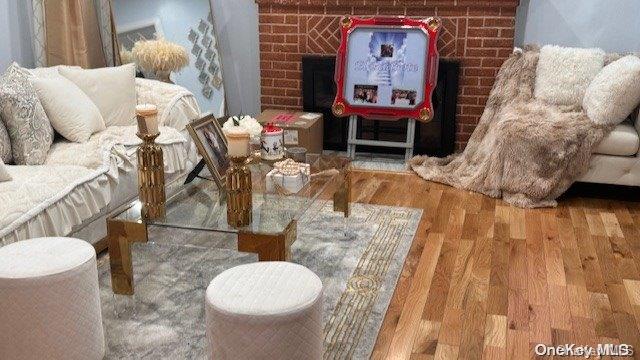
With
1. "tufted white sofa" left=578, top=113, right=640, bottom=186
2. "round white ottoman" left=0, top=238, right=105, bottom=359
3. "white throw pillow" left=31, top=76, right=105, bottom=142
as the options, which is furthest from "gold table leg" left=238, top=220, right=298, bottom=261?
"tufted white sofa" left=578, top=113, right=640, bottom=186

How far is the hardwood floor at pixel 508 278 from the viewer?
2.42 meters

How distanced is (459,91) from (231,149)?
273 cm

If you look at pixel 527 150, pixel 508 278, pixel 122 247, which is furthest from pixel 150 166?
pixel 527 150

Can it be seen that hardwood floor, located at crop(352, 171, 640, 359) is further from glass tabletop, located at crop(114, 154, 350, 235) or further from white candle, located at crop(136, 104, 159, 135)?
white candle, located at crop(136, 104, 159, 135)

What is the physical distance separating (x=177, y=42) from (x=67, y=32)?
837 millimetres

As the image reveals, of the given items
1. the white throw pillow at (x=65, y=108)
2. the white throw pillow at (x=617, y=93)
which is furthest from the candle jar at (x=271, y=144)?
the white throw pillow at (x=617, y=93)

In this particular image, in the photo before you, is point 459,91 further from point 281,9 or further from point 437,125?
point 281,9

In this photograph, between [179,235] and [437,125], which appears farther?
[437,125]

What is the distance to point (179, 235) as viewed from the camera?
9.11 ft

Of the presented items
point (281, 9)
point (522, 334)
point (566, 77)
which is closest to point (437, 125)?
point (566, 77)

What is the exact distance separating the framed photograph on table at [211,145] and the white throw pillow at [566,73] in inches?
90.1

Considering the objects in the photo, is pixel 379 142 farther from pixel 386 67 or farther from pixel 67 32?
pixel 67 32

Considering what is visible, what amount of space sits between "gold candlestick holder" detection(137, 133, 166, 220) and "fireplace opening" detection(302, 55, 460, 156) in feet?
8.08

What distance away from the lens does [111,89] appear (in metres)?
3.82
